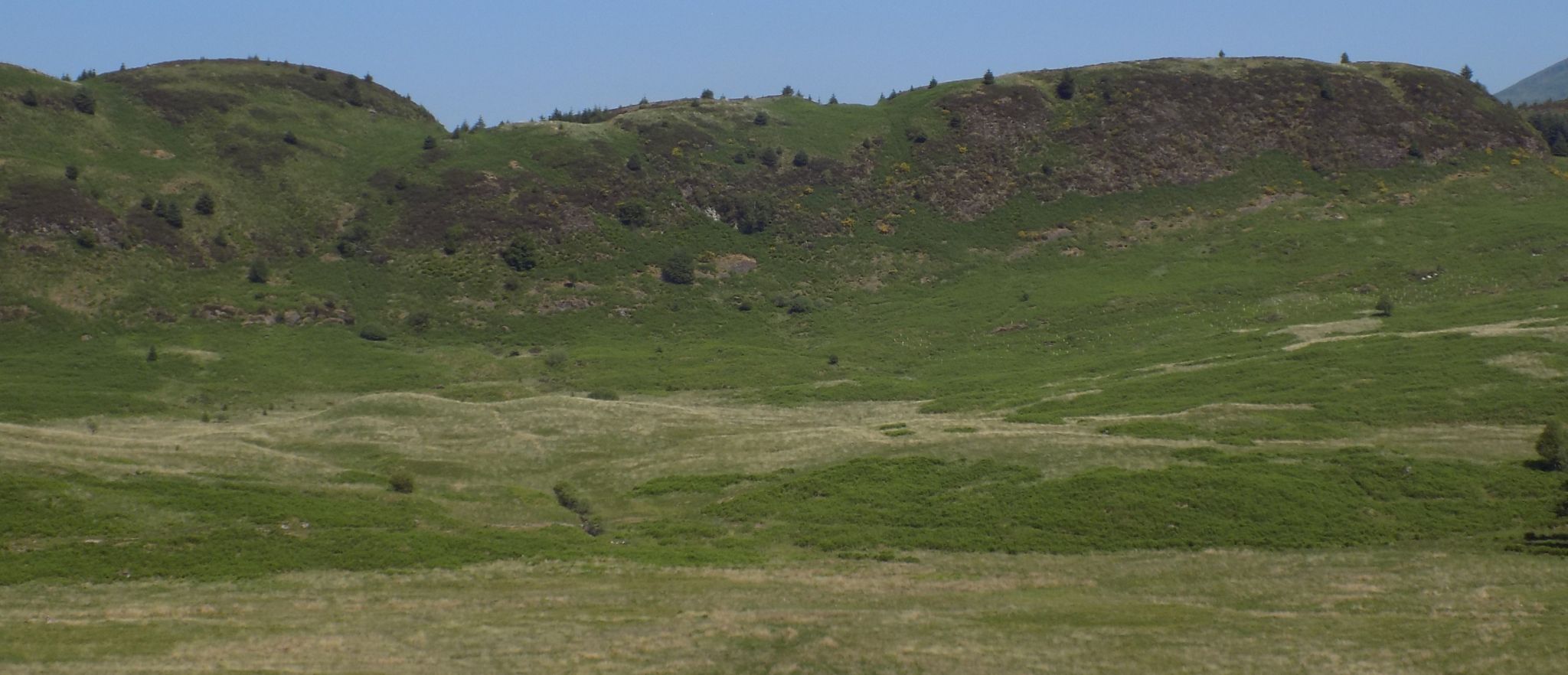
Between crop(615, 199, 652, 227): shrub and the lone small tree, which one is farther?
crop(615, 199, 652, 227): shrub

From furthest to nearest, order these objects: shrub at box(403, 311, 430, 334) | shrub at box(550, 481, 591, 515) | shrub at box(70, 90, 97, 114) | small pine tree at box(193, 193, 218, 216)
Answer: shrub at box(70, 90, 97, 114) → small pine tree at box(193, 193, 218, 216) → shrub at box(403, 311, 430, 334) → shrub at box(550, 481, 591, 515)

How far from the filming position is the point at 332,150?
16038 centimetres

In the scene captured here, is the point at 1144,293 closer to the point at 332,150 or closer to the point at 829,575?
the point at 829,575

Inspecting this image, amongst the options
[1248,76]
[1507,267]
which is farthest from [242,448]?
[1248,76]

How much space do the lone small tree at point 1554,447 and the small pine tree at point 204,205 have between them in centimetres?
13244

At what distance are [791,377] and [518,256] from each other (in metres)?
45.4

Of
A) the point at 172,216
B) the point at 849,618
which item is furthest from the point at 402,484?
the point at 172,216

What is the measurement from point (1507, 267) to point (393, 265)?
124 m

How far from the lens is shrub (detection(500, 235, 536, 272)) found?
458 ft

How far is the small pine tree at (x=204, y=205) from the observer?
5344 inches

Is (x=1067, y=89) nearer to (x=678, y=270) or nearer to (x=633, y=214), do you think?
(x=633, y=214)

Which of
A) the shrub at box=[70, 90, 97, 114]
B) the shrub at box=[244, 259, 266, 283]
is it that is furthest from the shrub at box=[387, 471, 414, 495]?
the shrub at box=[70, 90, 97, 114]

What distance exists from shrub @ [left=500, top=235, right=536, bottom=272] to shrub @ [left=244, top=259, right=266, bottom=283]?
26.4m

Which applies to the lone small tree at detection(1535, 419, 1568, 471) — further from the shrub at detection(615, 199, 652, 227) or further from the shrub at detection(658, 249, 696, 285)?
the shrub at detection(615, 199, 652, 227)
